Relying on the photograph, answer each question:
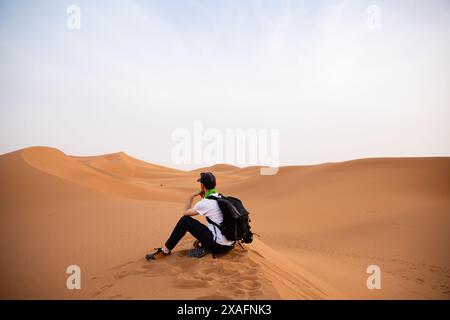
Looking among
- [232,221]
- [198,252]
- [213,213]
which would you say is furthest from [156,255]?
[232,221]

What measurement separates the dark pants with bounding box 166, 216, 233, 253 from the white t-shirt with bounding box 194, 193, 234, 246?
0.06 m

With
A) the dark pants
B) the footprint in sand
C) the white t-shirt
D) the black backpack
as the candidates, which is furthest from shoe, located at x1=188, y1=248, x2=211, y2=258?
the footprint in sand

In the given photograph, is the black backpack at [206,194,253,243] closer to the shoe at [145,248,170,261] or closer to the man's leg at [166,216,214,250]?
the man's leg at [166,216,214,250]

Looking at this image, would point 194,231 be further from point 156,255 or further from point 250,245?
point 250,245

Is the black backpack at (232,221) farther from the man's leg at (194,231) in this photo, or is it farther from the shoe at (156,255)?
the shoe at (156,255)

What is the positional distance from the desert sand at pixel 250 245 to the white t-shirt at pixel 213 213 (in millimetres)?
292

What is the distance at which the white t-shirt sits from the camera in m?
4.51

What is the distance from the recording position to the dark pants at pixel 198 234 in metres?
4.59

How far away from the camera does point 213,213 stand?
457cm

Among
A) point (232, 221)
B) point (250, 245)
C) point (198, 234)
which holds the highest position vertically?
point (232, 221)

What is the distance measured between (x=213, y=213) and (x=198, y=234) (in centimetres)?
43

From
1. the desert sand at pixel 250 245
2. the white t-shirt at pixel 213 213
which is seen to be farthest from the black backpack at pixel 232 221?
the desert sand at pixel 250 245
